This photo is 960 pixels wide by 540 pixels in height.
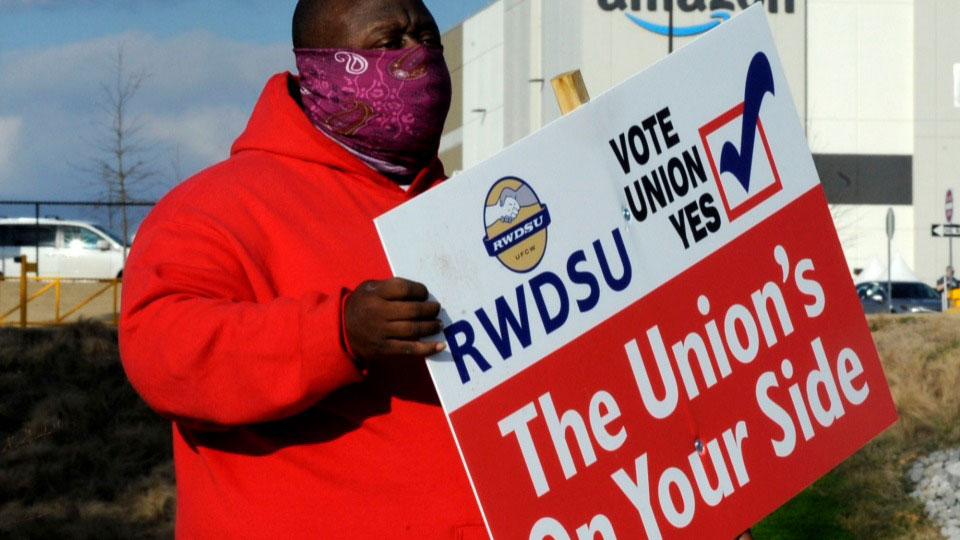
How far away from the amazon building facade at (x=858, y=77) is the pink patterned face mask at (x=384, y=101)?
5231 cm

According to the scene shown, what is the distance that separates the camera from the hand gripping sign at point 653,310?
106 inches

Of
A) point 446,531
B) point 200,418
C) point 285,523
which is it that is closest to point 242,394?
point 200,418

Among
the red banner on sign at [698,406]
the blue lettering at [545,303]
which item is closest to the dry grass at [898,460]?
the red banner on sign at [698,406]

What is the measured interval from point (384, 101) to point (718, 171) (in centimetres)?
69

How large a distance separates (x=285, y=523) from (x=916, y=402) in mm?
11401

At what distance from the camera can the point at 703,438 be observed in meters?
2.99

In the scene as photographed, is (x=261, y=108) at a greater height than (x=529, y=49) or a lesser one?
greater

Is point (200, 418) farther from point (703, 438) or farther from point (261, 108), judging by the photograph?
point (703, 438)

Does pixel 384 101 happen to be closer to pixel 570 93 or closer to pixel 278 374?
pixel 570 93

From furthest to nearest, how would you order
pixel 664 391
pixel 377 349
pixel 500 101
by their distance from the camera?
pixel 500 101 → pixel 664 391 → pixel 377 349

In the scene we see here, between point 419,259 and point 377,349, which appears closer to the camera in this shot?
point 377,349

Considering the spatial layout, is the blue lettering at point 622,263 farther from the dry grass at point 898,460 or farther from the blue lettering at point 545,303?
the dry grass at point 898,460

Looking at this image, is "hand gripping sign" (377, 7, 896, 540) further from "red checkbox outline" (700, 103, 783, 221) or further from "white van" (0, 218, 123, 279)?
"white van" (0, 218, 123, 279)

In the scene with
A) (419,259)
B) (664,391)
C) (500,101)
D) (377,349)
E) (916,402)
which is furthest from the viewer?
(500,101)
